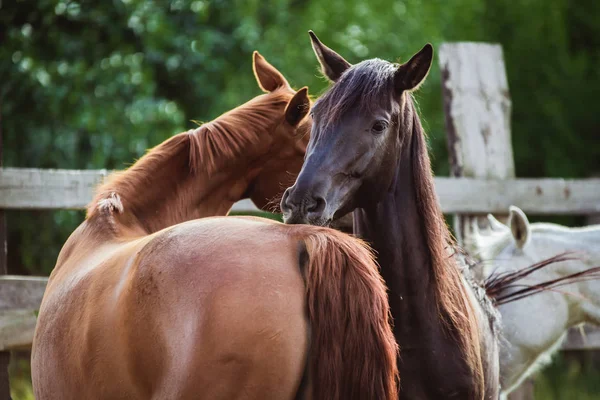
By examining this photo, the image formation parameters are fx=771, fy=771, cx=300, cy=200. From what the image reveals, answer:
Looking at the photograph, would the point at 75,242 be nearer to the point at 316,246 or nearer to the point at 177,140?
the point at 177,140

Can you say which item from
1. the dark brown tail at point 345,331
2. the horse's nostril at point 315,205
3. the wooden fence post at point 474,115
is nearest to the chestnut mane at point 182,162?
the horse's nostril at point 315,205

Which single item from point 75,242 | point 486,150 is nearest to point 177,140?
point 75,242

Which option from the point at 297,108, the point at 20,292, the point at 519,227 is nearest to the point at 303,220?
the point at 297,108

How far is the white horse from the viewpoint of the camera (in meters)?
4.33

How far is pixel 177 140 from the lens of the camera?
3.36 m

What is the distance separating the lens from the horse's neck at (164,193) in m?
3.10

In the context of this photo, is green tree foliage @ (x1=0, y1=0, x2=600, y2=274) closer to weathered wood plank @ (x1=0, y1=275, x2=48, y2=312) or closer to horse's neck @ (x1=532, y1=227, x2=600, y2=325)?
horse's neck @ (x1=532, y1=227, x2=600, y2=325)

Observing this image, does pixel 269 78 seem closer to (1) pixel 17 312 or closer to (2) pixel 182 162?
(2) pixel 182 162

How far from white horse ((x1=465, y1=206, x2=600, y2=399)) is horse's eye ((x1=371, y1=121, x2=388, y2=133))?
1666 mm

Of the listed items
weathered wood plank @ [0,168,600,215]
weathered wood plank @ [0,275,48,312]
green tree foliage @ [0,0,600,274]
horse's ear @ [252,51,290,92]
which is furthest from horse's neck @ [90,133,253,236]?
green tree foliage @ [0,0,600,274]

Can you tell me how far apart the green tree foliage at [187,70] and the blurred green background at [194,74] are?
0.02m

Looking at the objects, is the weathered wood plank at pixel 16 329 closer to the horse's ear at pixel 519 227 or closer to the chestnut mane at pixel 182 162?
the chestnut mane at pixel 182 162

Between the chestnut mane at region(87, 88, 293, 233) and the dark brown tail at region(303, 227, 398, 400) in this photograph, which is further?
the chestnut mane at region(87, 88, 293, 233)

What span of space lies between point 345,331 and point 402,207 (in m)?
0.97
